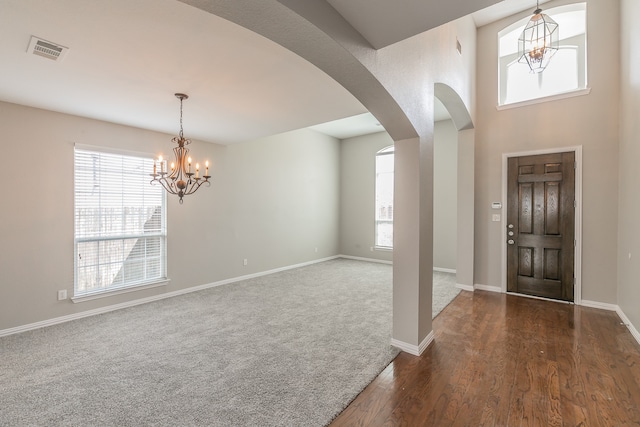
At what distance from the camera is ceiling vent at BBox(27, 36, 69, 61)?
2.09m

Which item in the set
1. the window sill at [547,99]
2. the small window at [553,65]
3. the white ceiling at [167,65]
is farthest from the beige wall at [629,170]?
the white ceiling at [167,65]

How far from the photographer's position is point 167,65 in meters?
2.45

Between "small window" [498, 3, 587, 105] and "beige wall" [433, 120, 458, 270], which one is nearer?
"small window" [498, 3, 587, 105]

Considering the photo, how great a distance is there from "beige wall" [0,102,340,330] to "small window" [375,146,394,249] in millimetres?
1244

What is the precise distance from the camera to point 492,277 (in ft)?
16.3

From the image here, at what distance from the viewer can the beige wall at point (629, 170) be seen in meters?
3.22

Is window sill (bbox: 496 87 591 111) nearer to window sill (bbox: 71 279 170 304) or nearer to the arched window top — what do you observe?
the arched window top

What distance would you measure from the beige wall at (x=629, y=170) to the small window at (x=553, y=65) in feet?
1.81

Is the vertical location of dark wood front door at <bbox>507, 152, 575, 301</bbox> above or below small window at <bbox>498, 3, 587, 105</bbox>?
below

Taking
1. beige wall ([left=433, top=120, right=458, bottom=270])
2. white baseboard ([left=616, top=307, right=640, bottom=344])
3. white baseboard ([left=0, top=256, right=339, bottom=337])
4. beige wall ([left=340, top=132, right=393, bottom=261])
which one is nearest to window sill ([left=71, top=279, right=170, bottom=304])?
white baseboard ([left=0, top=256, right=339, bottom=337])

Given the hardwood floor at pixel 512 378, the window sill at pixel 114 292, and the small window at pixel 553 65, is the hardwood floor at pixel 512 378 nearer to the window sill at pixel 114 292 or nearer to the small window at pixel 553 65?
the small window at pixel 553 65

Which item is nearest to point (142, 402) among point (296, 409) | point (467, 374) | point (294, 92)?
point (296, 409)

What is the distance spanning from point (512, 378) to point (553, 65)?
16.0ft

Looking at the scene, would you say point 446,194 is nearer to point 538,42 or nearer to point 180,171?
point 538,42
